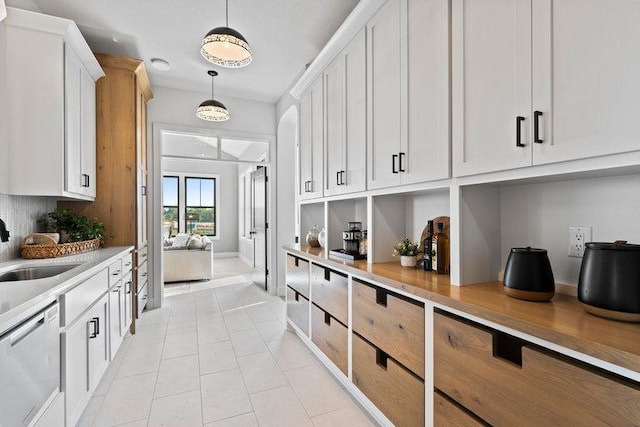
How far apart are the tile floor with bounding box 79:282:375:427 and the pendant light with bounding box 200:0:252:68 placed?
2483 millimetres

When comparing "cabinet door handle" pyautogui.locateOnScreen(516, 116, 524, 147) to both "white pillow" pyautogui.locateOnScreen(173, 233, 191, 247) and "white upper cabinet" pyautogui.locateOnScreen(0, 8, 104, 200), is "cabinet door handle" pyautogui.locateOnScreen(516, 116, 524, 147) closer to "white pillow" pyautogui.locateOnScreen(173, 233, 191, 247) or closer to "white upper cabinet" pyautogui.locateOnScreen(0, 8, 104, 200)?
"white upper cabinet" pyautogui.locateOnScreen(0, 8, 104, 200)

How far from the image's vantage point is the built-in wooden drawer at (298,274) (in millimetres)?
2775

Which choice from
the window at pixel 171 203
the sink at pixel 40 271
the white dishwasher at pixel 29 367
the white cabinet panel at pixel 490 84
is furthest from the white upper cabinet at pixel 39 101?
the window at pixel 171 203

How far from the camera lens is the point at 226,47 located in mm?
2320

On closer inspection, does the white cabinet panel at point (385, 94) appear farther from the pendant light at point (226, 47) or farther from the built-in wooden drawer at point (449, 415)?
the built-in wooden drawer at point (449, 415)

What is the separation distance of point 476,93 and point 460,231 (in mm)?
632

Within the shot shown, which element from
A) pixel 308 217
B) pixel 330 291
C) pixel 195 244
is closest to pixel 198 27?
pixel 308 217

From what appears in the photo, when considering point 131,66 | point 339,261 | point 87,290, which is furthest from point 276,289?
point 131,66

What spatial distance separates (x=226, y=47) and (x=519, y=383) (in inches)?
104

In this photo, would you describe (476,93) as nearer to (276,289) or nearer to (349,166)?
(349,166)

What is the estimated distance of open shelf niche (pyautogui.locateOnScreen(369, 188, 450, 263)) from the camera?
2.11 meters

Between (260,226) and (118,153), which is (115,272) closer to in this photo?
(118,153)

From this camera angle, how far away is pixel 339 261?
2295mm

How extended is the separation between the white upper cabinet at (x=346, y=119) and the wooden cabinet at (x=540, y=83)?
2.77 ft
